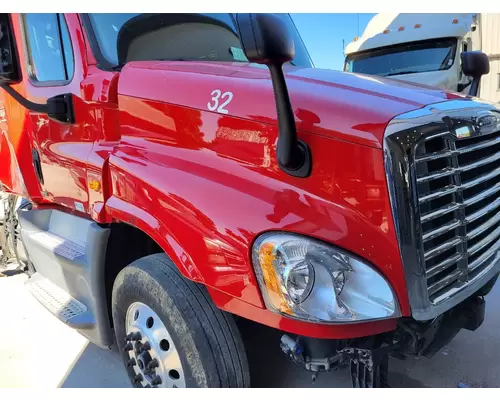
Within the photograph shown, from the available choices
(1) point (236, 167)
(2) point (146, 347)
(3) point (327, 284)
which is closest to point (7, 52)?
(1) point (236, 167)

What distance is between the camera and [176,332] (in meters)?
2.01

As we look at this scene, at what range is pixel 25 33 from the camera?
10.3ft

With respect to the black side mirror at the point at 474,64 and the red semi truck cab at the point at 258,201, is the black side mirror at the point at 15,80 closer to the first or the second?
the red semi truck cab at the point at 258,201

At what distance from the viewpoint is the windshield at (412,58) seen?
8289mm

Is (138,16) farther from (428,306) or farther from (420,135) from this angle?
(428,306)

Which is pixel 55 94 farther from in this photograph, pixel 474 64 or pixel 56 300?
pixel 474 64

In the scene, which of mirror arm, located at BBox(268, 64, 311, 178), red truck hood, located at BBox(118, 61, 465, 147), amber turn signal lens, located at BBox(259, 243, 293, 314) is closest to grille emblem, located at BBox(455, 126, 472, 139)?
red truck hood, located at BBox(118, 61, 465, 147)

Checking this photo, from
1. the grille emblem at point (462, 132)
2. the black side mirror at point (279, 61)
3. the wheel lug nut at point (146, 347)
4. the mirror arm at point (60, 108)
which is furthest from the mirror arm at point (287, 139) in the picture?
the mirror arm at point (60, 108)

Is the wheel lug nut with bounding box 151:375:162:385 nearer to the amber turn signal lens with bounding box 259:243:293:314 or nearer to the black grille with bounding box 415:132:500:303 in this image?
the amber turn signal lens with bounding box 259:243:293:314

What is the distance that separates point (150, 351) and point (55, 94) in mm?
1723

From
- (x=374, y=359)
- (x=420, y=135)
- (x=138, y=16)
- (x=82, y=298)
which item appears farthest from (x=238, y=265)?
(x=138, y=16)

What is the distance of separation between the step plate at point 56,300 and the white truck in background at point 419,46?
6879 mm

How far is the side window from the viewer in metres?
2.75

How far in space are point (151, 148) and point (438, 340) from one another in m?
1.64
